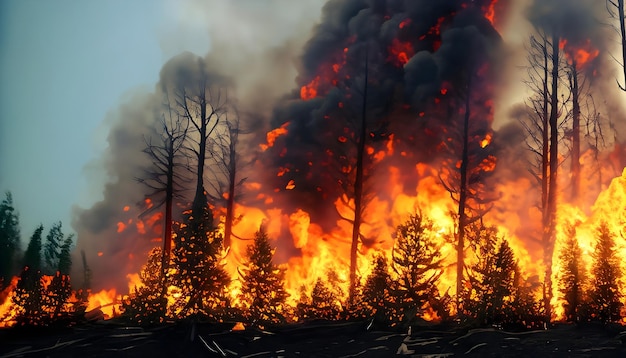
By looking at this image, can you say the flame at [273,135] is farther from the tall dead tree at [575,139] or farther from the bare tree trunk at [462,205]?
the tall dead tree at [575,139]

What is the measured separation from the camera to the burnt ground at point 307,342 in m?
13.9

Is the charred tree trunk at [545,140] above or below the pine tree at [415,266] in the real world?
above

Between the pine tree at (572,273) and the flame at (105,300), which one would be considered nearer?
the pine tree at (572,273)

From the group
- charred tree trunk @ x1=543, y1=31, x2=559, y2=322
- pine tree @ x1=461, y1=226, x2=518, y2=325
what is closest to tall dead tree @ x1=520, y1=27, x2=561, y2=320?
charred tree trunk @ x1=543, y1=31, x2=559, y2=322

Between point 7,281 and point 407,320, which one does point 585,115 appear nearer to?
point 407,320

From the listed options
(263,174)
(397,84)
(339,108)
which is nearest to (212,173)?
(263,174)

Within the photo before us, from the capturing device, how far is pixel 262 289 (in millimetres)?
16969

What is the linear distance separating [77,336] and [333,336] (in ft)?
23.9

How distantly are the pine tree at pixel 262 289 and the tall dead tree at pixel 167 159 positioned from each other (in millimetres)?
5289

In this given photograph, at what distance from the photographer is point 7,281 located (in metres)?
21.8

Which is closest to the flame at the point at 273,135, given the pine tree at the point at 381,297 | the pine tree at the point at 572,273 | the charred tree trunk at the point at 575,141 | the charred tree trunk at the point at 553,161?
the pine tree at the point at 381,297

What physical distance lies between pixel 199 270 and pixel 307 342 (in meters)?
3.76

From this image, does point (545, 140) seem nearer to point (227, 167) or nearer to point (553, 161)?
point (553, 161)

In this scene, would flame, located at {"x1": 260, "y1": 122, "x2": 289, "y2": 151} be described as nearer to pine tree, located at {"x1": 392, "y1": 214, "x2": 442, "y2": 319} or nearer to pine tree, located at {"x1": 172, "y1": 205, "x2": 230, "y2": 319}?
pine tree, located at {"x1": 172, "y1": 205, "x2": 230, "y2": 319}
